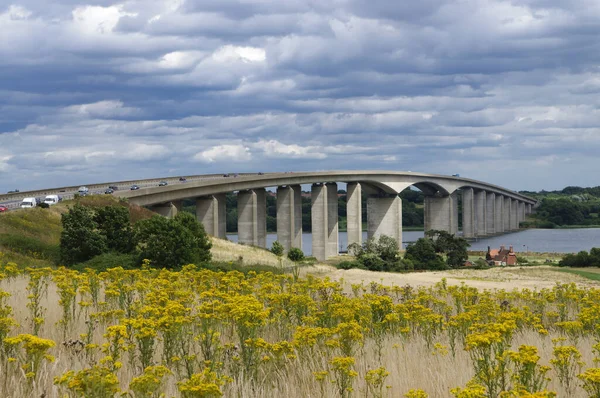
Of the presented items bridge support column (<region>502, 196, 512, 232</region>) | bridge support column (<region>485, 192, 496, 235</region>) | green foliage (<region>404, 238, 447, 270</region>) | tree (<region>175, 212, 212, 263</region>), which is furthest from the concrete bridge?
bridge support column (<region>502, 196, 512, 232</region>)

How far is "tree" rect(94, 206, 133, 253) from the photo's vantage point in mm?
40719

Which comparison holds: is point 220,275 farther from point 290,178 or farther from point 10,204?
point 290,178

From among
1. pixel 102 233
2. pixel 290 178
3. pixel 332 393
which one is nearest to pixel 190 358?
pixel 332 393

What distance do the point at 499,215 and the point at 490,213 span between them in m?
7.77

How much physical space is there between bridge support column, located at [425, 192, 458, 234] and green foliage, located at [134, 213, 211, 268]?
373 feet

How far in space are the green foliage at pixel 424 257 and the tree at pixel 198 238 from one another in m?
34.4

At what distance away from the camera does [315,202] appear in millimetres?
105375

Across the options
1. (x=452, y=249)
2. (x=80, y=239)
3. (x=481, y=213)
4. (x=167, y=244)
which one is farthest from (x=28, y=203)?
(x=481, y=213)

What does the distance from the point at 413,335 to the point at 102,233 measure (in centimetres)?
3153

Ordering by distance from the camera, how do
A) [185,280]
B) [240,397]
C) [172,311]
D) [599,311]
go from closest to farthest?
[240,397], [172,311], [599,311], [185,280]

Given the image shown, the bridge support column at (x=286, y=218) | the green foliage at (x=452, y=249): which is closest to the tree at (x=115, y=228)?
the green foliage at (x=452, y=249)

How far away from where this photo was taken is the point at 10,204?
6094 centimetres

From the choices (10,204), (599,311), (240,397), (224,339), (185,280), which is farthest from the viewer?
(10,204)

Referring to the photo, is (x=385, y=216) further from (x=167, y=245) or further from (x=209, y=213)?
(x=167, y=245)
